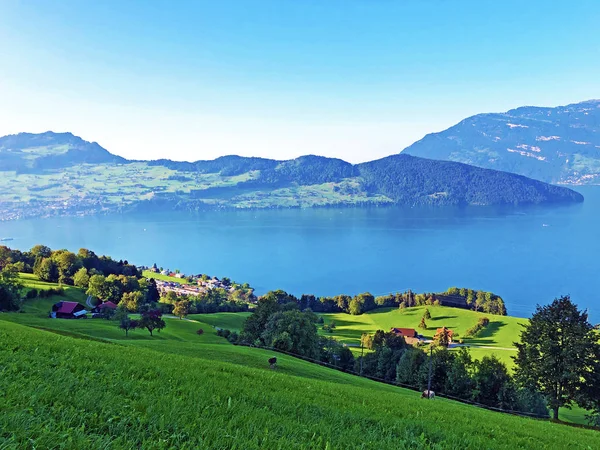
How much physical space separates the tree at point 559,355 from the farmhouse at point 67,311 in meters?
70.5

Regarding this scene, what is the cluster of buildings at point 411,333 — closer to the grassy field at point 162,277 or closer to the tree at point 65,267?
the tree at point 65,267

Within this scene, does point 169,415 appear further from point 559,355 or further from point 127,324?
point 127,324

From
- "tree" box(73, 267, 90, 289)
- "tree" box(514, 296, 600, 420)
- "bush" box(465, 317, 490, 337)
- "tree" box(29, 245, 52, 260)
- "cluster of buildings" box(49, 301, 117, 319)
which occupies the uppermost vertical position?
"tree" box(514, 296, 600, 420)

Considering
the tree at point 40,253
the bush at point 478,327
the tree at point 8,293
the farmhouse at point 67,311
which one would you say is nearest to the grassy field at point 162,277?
the tree at point 40,253

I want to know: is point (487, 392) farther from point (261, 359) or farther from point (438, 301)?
point (438, 301)

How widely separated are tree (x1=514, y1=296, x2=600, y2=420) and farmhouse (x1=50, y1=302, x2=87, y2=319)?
7051cm

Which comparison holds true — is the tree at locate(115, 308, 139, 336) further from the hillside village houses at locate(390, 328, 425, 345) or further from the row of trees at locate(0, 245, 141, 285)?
the hillside village houses at locate(390, 328, 425, 345)

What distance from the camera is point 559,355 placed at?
2967 centimetres

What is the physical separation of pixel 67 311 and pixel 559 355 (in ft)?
249

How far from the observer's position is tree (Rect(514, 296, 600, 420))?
95.3 feet

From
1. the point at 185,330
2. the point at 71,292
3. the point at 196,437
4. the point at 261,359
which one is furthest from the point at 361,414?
the point at 71,292

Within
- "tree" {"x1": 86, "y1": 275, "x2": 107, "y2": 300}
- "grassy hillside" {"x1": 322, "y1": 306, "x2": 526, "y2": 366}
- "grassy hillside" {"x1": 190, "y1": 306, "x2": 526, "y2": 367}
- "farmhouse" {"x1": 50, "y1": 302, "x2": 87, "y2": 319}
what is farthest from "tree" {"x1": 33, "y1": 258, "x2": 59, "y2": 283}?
"grassy hillside" {"x1": 322, "y1": 306, "x2": 526, "y2": 366}

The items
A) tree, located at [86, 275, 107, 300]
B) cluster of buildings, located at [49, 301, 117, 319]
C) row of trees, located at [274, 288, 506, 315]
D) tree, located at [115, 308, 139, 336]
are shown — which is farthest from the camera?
row of trees, located at [274, 288, 506, 315]

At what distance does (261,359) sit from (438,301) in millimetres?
113399
